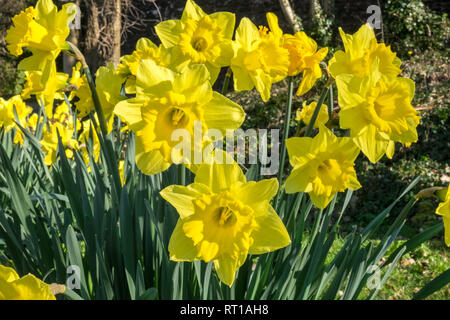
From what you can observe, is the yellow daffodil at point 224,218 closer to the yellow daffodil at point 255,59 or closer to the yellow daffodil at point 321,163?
the yellow daffodil at point 321,163

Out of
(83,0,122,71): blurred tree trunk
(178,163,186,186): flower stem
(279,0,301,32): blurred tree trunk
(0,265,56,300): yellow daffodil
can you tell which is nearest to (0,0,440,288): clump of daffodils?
(0,265,56,300): yellow daffodil

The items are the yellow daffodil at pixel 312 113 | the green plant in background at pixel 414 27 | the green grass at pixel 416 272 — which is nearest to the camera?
the yellow daffodil at pixel 312 113

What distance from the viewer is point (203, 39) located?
1.01 m

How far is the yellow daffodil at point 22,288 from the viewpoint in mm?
674

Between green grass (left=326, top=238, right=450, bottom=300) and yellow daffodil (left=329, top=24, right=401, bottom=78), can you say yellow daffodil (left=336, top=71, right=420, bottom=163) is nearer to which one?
yellow daffodil (left=329, top=24, right=401, bottom=78)

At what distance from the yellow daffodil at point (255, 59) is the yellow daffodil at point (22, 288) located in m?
0.63


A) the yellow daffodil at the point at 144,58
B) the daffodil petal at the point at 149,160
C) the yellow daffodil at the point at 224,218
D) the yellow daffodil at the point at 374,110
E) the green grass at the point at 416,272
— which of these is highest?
the yellow daffodil at the point at 144,58

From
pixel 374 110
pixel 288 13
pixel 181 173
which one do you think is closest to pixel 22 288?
pixel 181 173

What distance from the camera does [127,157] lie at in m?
1.66

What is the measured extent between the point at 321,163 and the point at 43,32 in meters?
0.78

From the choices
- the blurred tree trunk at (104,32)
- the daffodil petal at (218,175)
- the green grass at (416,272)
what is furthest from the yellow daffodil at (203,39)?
the blurred tree trunk at (104,32)

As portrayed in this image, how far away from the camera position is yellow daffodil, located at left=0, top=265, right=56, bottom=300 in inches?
26.5
